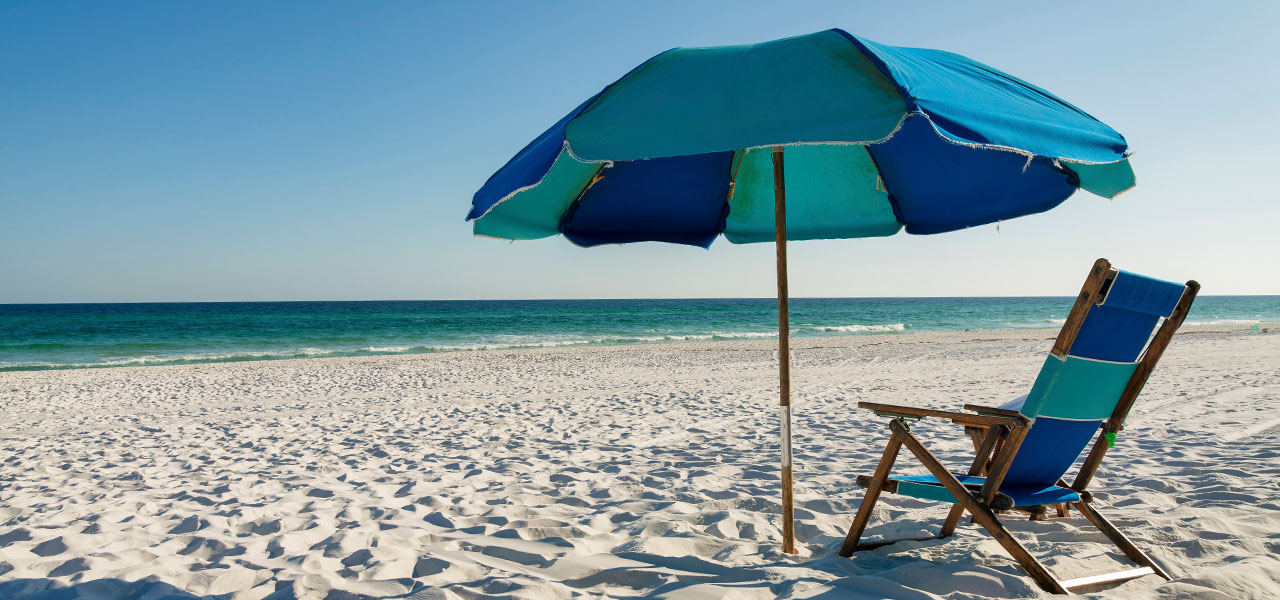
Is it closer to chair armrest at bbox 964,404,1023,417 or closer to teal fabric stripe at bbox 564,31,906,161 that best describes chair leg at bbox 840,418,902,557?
chair armrest at bbox 964,404,1023,417

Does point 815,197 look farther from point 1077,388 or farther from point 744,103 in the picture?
point 744,103

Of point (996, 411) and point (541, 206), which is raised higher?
point (541, 206)

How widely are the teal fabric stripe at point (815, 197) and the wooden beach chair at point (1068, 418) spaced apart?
1.22 metres

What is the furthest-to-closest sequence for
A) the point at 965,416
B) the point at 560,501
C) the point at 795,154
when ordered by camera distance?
the point at 560,501 → the point at 795,154 → the point at 965,416

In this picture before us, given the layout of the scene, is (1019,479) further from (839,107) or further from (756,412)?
(756,412)

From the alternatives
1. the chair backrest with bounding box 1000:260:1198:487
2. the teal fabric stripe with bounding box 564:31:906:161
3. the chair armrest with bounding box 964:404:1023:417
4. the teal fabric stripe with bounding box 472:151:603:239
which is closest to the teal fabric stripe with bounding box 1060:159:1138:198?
the chair backrest with bounding box 1000:260:1198:487

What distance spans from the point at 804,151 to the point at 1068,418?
5.00 ft

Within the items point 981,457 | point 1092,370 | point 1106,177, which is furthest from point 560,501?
point 1106,177

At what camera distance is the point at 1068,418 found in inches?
88.6

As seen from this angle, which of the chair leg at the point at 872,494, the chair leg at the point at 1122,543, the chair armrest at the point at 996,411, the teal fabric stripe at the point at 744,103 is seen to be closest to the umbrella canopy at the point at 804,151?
the teal fabric stripe at the point at 744,103

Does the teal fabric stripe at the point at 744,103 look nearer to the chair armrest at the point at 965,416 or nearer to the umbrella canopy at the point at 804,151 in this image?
Answer: the umbrella canopy at the point at 804,151

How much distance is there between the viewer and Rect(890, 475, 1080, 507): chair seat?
227 centimetres

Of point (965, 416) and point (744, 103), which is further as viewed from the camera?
point (965, 416)

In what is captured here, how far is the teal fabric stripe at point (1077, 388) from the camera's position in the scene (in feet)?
7.07
